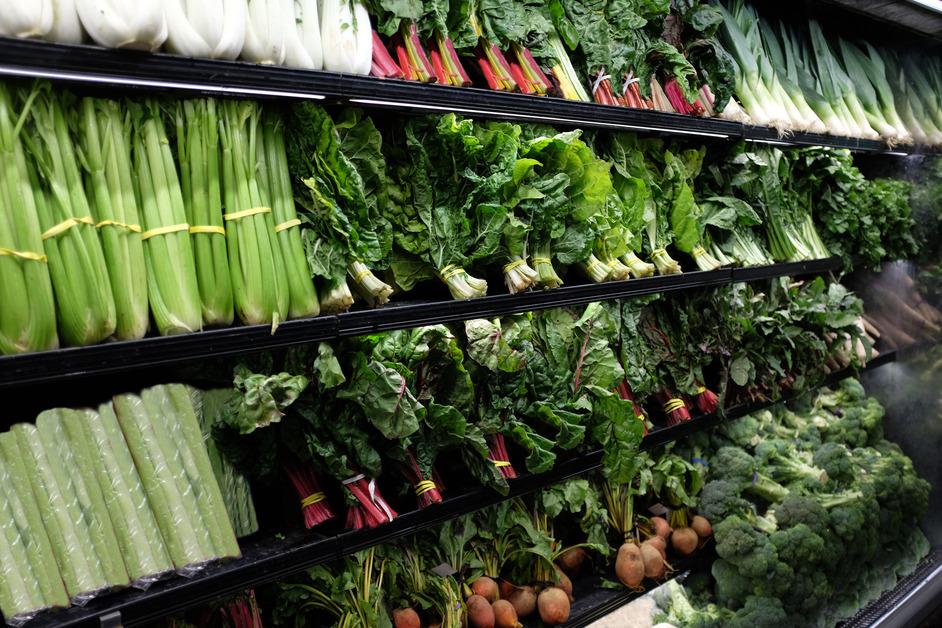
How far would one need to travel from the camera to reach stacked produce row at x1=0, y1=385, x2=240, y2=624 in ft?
5.93

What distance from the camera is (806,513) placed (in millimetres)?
3654

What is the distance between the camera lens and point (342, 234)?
2.24 metres

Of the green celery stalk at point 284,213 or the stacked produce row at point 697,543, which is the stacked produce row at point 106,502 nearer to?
the green celery stalk at point 284,213

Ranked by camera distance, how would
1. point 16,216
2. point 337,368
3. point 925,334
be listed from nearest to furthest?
point 16,216 → point 337,368 → point 925,334

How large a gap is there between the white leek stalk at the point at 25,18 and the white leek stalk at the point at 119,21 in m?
0.08

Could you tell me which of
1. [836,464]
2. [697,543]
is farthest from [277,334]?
[836,464]

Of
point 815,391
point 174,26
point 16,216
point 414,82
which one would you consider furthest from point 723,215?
point 16,216

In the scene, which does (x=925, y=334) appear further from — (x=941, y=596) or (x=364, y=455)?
(x=364, y=455)

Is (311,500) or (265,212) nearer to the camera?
(265,212)

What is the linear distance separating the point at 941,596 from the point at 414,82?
3255 millimetres

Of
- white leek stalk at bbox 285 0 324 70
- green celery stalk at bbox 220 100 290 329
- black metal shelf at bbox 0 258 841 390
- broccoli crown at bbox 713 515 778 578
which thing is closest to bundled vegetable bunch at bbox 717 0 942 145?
black metal shelf at bbox 0 258 841 390

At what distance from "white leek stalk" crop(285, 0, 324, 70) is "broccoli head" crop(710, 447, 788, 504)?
271 centimetres

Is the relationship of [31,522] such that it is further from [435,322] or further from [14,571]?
[435,322]

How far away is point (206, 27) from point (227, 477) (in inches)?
48.6
